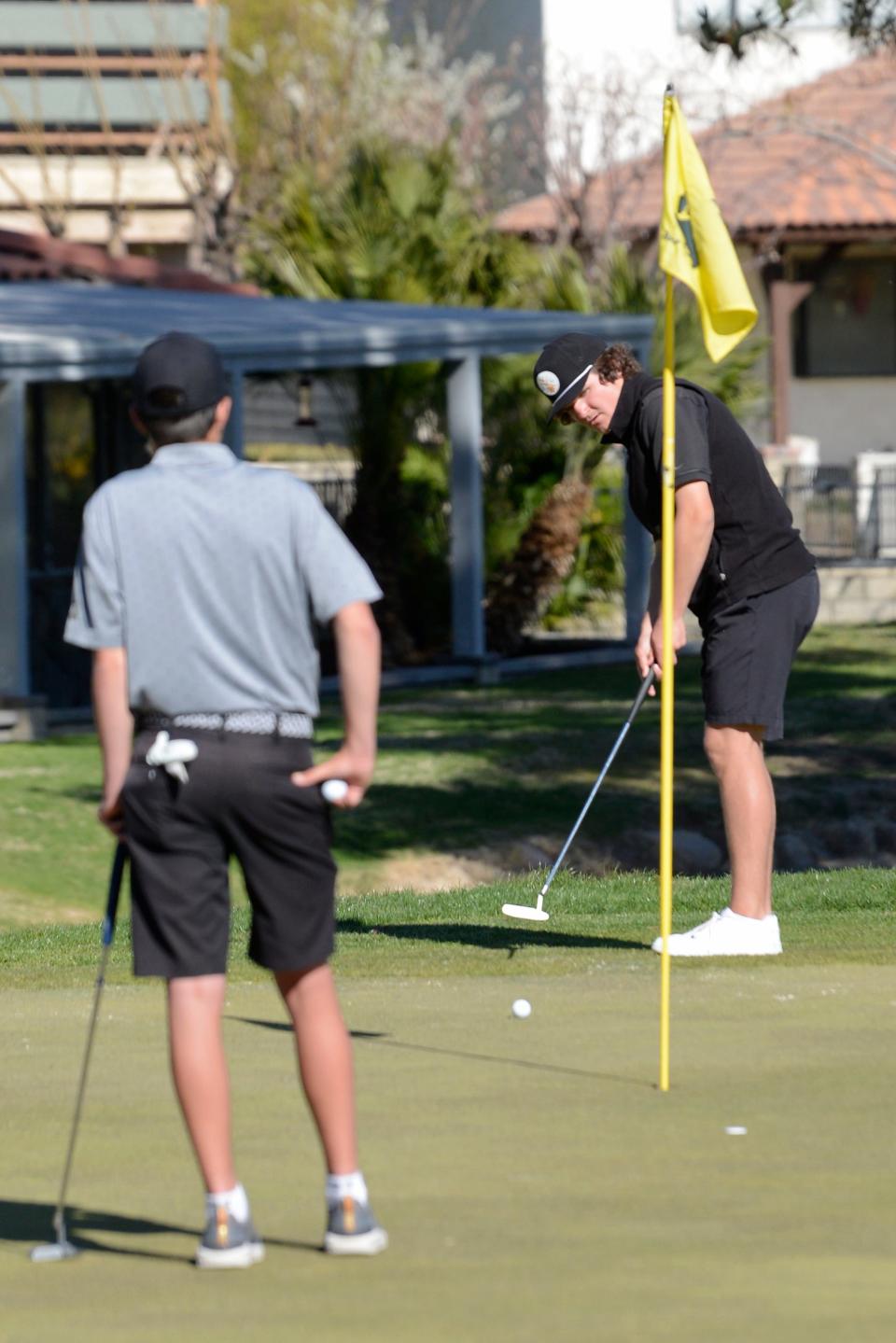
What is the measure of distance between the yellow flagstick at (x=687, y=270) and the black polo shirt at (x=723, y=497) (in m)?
1.08

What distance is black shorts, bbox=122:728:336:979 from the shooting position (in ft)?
13.3

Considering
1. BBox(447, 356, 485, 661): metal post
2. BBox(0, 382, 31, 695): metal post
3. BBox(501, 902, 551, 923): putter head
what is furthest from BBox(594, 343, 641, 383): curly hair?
BBox(447, 356, 485, 661): metal post

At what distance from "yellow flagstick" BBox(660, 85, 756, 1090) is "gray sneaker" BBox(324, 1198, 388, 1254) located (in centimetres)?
129

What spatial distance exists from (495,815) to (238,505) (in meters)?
9.68

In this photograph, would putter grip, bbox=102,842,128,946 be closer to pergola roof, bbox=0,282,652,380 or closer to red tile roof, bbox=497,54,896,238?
pergola roof, bbox=0,282,652,380

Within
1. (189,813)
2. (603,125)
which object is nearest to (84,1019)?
(189,813)

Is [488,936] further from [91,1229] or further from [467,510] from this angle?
[467,510]

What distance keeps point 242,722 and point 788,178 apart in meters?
30.8

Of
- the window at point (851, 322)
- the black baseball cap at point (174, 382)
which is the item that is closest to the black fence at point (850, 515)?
the window at point (851, 322)

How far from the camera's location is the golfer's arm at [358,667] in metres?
4.07

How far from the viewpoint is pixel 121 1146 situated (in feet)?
16.1

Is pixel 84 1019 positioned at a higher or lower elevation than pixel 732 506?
lower

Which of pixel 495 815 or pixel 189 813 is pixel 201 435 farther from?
pixel 495 815

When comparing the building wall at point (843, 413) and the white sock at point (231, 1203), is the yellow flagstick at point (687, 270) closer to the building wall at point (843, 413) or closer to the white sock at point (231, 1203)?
the white sock at point (231, 1203)
